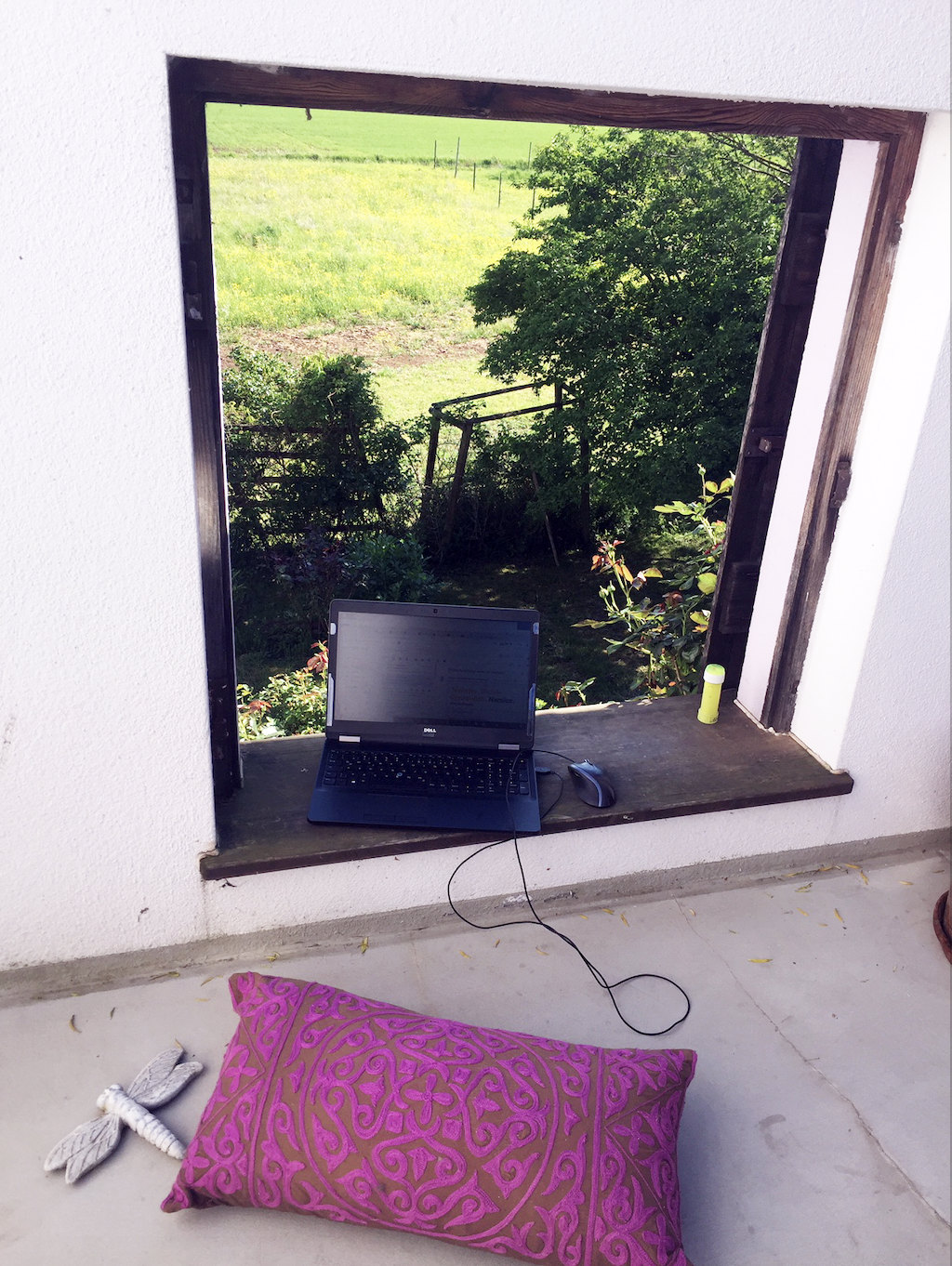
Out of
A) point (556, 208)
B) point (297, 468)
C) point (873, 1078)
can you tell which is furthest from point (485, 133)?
point (873, 1078)

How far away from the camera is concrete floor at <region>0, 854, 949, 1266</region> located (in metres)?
1.60

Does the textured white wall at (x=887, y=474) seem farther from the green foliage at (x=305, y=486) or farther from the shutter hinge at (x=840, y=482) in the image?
the green foliage at (x=305, y=486)

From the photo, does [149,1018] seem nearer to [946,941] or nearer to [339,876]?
[339,876]

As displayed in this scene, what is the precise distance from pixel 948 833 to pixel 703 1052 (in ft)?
3.55

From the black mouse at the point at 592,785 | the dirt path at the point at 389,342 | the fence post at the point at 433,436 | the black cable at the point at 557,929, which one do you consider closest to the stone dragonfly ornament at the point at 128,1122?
the black cable at the point at 557,929

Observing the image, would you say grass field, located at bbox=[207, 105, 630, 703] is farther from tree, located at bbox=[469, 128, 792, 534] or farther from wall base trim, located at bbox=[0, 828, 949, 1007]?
wall base trim, located at bbox=[0, 828, 949, 1007]

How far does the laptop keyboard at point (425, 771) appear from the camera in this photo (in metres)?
2.17

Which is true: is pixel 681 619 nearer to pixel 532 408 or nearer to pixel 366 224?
pixel 532 408

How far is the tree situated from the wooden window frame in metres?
2.54

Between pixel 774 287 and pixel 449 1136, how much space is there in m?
1.94

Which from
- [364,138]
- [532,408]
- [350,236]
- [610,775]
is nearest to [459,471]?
[532,408]

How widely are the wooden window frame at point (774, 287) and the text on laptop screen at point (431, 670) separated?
28cm

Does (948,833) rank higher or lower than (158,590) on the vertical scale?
lower

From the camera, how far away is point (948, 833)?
258 centimetres
